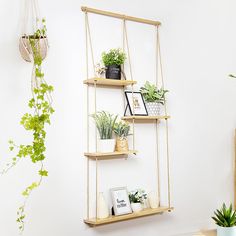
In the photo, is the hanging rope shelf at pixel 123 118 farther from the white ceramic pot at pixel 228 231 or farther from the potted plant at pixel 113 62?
the white ceramic pot at pixel 228 231

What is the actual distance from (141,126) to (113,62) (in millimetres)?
512

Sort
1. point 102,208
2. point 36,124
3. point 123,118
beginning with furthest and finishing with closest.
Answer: point 123,118 < point 102,208 < point 36,124

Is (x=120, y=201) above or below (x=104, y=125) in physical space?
below

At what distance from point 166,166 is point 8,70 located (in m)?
1.33

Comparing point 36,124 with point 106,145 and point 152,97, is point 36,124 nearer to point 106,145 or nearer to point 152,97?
point 106,145

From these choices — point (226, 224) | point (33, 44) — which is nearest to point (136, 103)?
point (33, 44)

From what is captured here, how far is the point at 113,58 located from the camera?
8.14ft

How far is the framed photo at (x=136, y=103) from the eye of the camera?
8.50ft

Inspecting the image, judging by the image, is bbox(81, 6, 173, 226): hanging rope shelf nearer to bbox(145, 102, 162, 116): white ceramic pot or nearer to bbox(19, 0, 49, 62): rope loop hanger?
bbox(145, 102, 162, 116): white ceramic pot

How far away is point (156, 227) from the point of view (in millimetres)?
2707

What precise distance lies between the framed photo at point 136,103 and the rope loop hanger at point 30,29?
681 millimetres

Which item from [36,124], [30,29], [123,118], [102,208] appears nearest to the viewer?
[36,124]

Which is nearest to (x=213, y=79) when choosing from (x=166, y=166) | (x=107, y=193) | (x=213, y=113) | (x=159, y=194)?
(x=213, y=113)

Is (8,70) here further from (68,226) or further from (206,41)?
(206,41)
